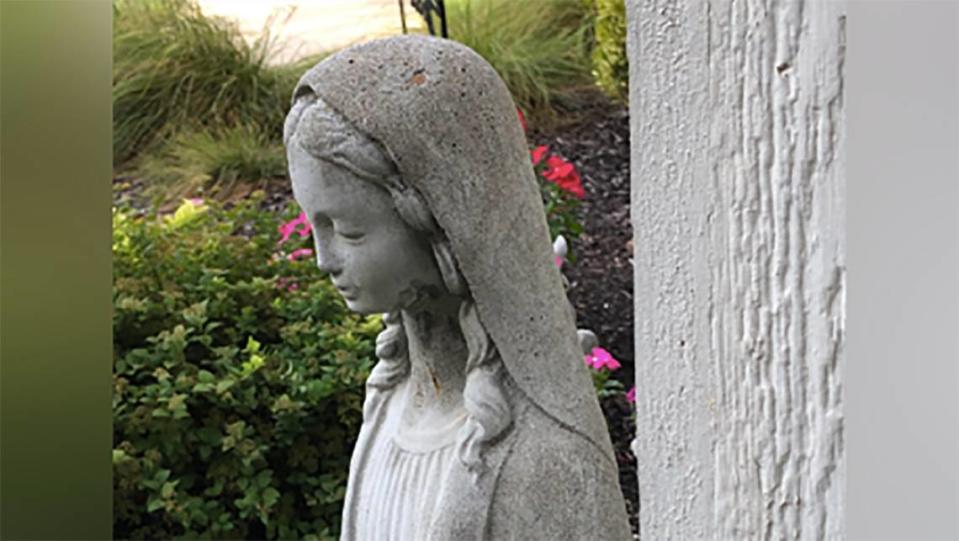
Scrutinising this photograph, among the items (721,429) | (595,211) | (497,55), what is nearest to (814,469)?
(721,429)

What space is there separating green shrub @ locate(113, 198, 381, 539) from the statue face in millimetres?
1968

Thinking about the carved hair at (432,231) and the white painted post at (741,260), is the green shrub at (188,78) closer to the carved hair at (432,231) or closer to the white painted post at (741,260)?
the carved hair at (432,231)

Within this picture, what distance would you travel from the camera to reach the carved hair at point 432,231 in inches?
48.3

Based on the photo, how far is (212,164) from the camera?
14.9ft

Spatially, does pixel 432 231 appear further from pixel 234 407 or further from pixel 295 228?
pixel 295 228

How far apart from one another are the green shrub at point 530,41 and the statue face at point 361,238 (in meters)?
3.28

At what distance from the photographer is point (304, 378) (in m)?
3.29

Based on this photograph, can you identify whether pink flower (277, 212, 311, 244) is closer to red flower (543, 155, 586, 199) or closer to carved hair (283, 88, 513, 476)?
red flower (543, 155, 586, 199)

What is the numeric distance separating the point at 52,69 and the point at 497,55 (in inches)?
83.5

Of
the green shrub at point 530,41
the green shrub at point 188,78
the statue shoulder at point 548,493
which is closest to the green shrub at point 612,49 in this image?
the green shrub at point 530,41

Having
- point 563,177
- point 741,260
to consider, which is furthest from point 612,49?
point 741,260

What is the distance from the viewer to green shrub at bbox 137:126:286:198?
14.8ft

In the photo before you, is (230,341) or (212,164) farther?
(212,164)

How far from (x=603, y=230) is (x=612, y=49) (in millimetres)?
589
